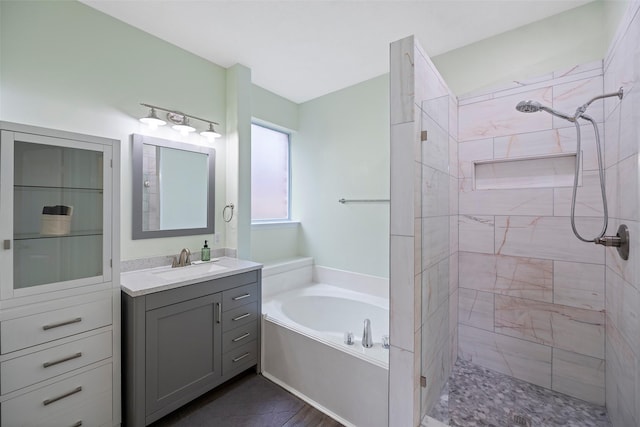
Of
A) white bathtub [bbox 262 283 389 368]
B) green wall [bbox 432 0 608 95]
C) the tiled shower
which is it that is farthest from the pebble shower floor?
green wall [bbox 432 0 608 95]

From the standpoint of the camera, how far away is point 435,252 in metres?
1.65

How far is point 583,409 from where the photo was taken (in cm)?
162

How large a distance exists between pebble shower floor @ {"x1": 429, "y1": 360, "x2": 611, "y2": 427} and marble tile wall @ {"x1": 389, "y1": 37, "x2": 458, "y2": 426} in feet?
0.48

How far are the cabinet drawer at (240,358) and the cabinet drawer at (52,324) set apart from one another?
0.82m

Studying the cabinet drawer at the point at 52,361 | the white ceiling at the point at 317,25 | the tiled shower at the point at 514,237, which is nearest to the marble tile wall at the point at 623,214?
the tiled shower at the point at 514,237

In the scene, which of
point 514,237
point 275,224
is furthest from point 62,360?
point 514,237

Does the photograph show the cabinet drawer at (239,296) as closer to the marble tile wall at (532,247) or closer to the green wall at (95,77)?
the green wall at (95,77)

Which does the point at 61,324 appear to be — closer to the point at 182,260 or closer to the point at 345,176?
the point at 182,260

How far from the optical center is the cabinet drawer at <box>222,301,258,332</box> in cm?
199

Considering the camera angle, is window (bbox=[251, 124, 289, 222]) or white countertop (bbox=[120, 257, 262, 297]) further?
window (bbox=[251, 124, 289, 222])

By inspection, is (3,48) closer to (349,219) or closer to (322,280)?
(349,219)

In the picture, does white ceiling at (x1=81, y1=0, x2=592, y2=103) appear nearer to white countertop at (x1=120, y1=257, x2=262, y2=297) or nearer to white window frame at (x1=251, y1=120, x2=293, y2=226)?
white window frame at (x1=251, y1=120, x2=293, y2=226)

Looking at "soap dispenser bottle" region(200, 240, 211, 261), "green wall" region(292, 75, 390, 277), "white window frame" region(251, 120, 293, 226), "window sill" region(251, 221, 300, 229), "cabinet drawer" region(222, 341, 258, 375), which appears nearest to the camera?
"cabinet drawer" region(222, 341, 258, 375)

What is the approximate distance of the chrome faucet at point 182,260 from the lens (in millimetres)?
2184
